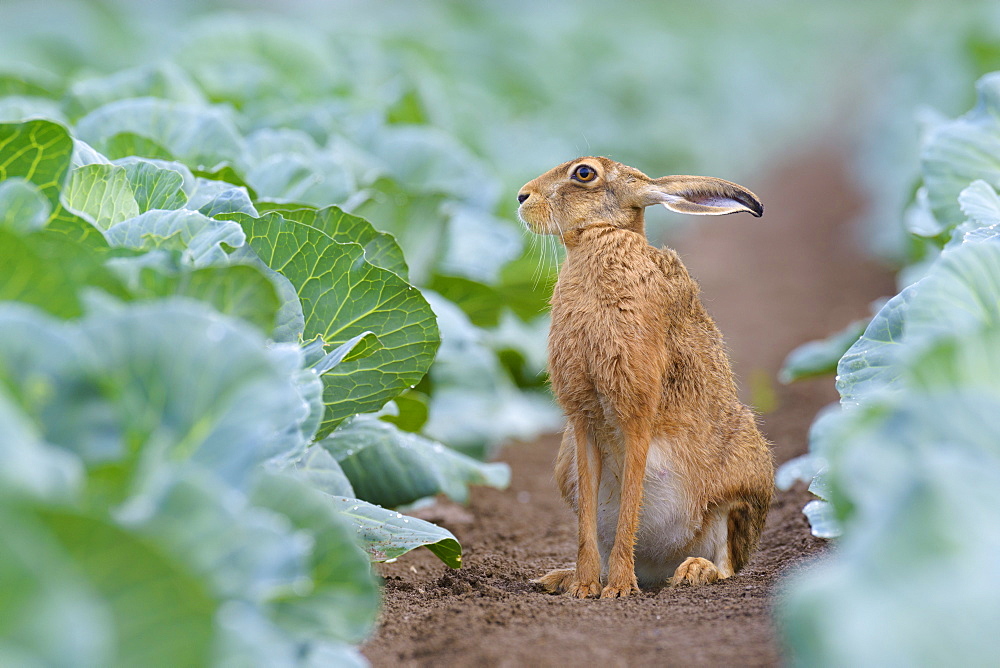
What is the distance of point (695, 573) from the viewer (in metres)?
3.24

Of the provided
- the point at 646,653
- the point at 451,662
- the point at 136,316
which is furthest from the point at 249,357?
the point at 646,653

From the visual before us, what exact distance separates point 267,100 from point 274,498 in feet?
16.3

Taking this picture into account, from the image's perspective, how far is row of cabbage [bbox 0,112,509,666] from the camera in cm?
152

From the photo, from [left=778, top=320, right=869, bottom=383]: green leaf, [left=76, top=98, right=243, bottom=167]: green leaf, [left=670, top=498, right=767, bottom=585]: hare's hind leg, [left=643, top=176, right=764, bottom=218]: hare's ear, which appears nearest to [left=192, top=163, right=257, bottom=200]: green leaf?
[left=76, top=98, right=243, bottom=167]: green leaf

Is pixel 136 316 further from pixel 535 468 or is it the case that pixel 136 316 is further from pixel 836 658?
pixel 535 468

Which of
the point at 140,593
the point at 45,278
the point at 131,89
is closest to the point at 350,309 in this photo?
the point at 45,278

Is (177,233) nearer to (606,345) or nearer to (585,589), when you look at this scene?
(606,345)

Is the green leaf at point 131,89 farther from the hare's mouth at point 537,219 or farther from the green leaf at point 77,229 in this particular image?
the green leaf at point 77,229

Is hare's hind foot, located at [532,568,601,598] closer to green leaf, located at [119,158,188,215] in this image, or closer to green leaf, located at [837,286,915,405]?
green leaf, located at [837,286,915,405]

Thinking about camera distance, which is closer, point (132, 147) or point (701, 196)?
point (701, 196)

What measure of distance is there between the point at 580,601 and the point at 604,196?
137 cm

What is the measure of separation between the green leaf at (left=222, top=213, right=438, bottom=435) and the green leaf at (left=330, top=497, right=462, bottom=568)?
0.84ft

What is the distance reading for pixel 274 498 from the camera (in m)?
1.95

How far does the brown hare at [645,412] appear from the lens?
10.5ft
